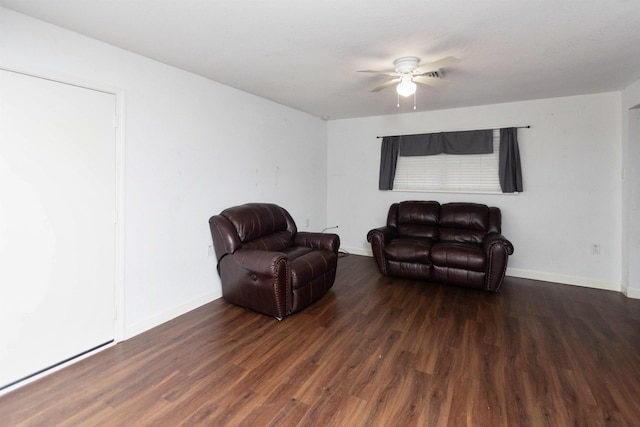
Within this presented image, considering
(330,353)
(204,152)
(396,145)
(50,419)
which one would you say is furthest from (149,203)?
(396,145)

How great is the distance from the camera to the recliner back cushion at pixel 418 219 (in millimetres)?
4488

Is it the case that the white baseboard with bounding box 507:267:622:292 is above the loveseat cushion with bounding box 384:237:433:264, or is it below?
below

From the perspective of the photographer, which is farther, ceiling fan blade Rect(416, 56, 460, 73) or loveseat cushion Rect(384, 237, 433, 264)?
loveseat cushion Rect(384, 237, 433, 264)

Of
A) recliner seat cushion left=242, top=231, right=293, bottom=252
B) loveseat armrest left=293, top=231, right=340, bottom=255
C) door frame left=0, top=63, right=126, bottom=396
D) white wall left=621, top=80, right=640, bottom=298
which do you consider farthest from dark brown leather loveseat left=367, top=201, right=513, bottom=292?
door frame left=0, top=63, right=126, bottom=396

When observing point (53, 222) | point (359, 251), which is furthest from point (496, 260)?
point (53, 222)

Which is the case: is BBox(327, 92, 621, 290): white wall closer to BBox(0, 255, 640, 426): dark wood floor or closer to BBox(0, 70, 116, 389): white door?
BBox(0, 255, 640, 426): dark wood floor

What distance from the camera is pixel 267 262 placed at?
112 inches

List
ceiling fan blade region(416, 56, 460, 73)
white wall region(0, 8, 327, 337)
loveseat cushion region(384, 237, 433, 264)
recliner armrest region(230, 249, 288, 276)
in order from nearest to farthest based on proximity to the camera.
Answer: white wall region(0, 8, 327, 337) < ceiling fan blade region(416, 56, 460, 73) < recliner armrest region(230, 249, 288, 276) < loveseat cushion region(384, 237, 433, 264)

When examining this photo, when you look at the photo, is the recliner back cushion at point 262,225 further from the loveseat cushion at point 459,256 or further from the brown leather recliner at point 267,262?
the loveseat cushion at point 459,256

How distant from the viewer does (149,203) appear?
2.78 meters

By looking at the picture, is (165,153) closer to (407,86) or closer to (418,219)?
(407,86)

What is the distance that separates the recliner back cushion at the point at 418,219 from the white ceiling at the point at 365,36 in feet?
5.71

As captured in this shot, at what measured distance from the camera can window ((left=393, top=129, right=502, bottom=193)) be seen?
14.5 feet

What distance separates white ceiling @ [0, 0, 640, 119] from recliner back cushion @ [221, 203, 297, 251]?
1422 mm
